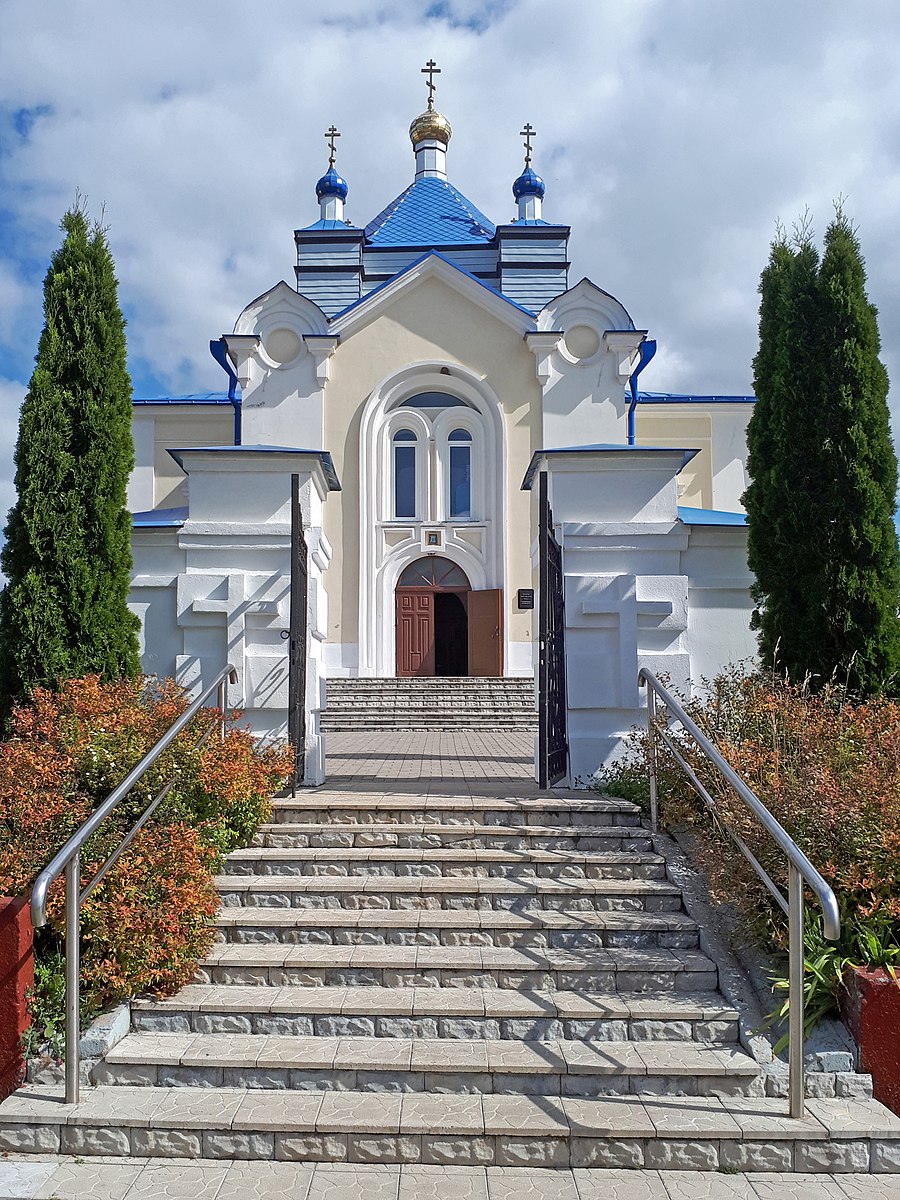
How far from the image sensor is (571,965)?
175 inches

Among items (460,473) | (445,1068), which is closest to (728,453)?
(460,473)

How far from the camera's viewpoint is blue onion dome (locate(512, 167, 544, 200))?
2359cm

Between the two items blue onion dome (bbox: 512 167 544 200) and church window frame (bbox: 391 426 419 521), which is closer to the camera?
church window frame (bbox: 391 426 419 521)

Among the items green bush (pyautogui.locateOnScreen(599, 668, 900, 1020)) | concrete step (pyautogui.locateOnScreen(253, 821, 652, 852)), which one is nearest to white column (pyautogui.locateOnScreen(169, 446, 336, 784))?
concrete step (pyautogui.locateOnScreen(253, 821, 652, 852))

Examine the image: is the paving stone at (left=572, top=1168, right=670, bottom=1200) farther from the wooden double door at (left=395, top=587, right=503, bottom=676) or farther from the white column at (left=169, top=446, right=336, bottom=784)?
the wooden double door at (left=395, top=587, right=503, bottom=676)

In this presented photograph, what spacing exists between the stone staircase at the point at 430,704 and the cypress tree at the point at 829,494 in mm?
7668

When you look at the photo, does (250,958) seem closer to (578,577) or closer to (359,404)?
(578,577)

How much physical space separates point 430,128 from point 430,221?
3670 millimetres

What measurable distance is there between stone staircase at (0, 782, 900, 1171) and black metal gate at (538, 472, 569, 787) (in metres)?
1.23

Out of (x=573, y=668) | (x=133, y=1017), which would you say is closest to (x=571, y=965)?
(x=133, y=1017)

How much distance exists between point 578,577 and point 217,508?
2803 millimetres

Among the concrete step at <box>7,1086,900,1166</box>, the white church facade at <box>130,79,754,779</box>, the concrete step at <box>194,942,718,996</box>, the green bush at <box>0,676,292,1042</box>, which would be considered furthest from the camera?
the white church facade at <box>130,79,754,779</box>

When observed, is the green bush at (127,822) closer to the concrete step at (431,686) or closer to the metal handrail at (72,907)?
the metal handrail at (72,907)

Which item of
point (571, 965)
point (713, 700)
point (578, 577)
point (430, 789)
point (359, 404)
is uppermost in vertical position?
point (359, 404)
